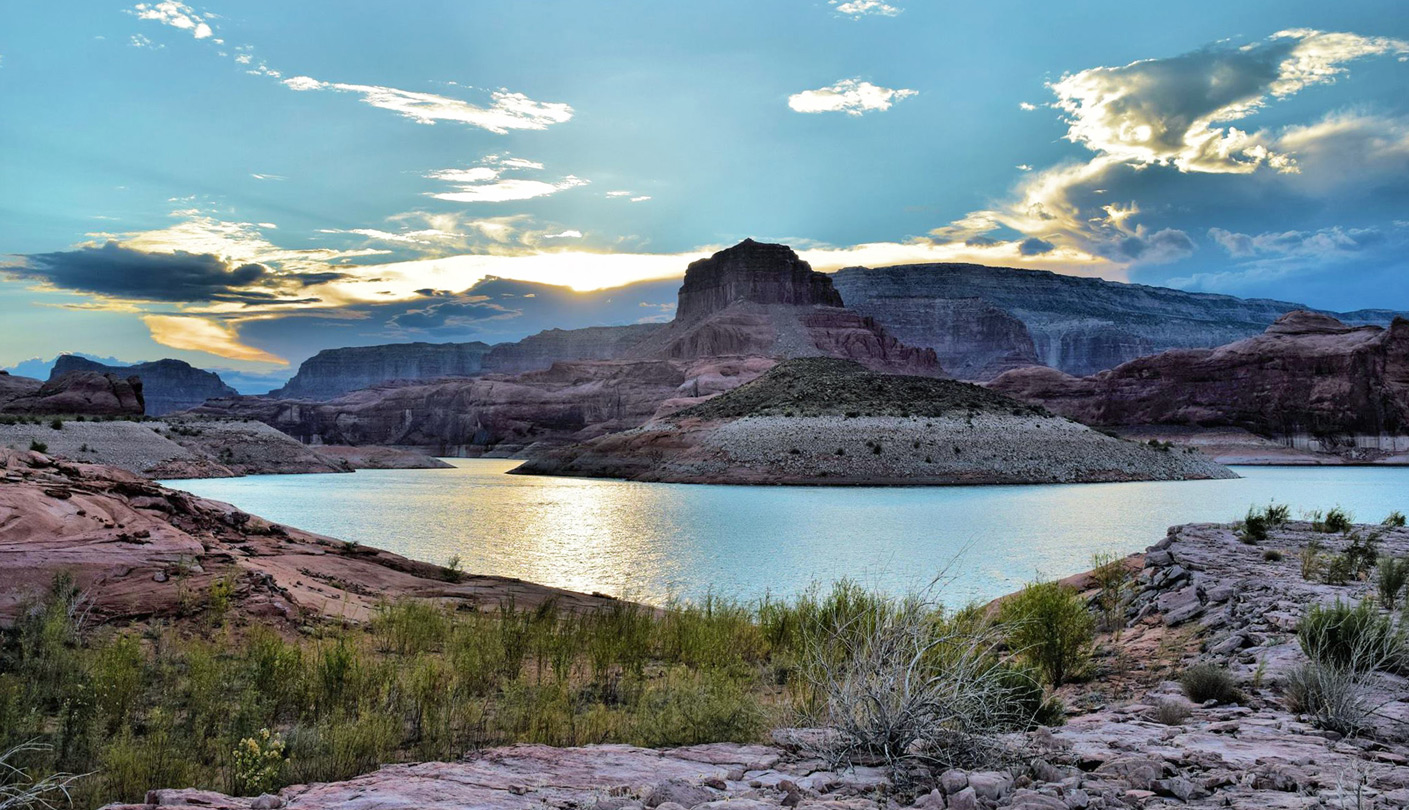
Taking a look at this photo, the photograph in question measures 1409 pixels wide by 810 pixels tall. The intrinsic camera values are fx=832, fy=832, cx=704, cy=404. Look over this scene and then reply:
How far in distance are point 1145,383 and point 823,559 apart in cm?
11612

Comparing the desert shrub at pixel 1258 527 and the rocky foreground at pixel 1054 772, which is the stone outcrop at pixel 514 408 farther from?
the rocky foreground at pixel 1054 772

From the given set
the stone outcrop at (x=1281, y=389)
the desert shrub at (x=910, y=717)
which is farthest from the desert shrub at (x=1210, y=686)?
the stone outcrop at (x=1281, y=389)

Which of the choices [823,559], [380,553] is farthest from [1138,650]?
[380,553]

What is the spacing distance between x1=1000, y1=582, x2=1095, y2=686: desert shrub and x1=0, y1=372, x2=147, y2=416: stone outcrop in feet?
276

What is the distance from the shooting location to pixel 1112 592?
44.1 ft

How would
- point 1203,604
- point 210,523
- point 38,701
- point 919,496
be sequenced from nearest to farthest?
point 38,701 → point 1203,604 → point 210,523 → point 919,496

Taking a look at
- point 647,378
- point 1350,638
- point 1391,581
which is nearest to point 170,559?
point 1350,638

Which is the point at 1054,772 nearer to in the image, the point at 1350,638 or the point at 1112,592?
the point at 1350,638

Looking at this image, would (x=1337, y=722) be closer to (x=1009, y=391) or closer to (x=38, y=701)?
(x=38, y=701)

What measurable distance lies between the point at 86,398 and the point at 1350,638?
3582 inches

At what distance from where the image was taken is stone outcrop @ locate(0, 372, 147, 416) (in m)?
73.4

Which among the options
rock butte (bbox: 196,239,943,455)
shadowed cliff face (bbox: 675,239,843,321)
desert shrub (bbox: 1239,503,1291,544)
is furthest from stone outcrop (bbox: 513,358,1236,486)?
shadowed cliff face (bbox: 675,239,843,321)

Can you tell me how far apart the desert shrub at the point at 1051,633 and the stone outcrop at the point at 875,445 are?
4764 cm

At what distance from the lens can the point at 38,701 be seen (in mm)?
6875
